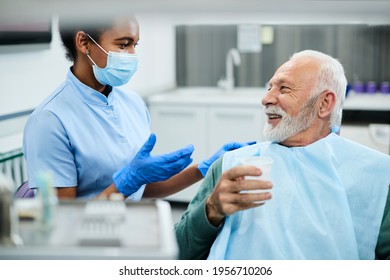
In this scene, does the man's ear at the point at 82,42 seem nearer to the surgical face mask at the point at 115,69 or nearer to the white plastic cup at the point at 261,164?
the surgical face mask at the point at 115,69

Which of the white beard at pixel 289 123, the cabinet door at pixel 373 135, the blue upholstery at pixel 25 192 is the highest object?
the white beard at pixel 289 123

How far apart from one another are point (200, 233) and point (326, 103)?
24.5 inches

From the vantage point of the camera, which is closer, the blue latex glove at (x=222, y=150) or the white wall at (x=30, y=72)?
the blue latex glove at (x=222, y=150)

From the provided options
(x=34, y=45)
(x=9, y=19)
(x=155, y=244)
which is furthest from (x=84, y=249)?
(x=34, y=45)

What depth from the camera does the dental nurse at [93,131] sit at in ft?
5.62

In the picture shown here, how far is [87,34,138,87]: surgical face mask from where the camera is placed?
1798 mm

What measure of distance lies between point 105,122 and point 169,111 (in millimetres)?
2031

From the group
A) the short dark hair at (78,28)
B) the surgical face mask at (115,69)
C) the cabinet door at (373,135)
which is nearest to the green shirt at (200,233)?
the surgical face mask at (115,69)

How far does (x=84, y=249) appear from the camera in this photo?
3.28 feet

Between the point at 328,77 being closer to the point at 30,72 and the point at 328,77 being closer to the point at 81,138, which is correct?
the point at 81,138

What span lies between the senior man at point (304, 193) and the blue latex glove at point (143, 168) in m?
0.15

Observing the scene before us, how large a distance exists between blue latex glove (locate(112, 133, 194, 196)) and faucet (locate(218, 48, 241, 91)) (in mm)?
2526

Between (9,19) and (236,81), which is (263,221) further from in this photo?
(236,81)

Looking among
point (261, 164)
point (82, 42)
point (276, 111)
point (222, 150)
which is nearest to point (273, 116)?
point (276, 111)
